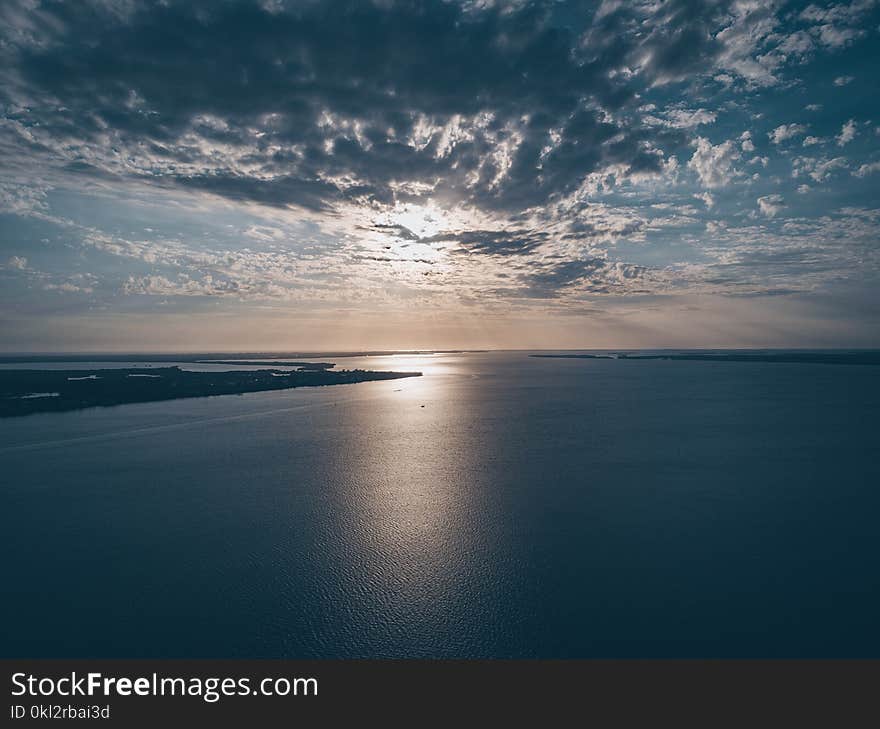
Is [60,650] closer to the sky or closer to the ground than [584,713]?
closer to the sky

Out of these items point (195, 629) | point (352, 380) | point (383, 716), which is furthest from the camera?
point (352, 380)

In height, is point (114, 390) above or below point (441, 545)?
below

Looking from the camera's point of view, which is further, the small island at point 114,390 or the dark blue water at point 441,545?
the small island at point 114,390

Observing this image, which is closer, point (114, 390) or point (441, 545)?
point (441, 545)

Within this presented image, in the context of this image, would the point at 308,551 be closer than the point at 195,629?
No

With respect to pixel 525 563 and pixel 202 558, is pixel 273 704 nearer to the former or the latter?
pixel 202 558

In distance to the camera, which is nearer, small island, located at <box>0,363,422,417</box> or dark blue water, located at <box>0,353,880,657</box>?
dark blue water, located at <box>0,353,880,657</box>

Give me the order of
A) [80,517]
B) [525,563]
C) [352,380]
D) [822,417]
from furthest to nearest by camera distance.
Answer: [352,380], [822,417], [80,517], [525,563]

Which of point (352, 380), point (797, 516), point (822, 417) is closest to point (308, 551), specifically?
point (797, 516)
